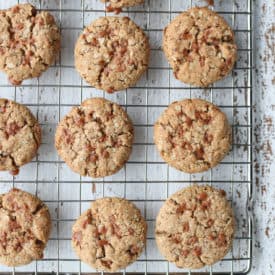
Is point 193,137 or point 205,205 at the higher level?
point 193,137

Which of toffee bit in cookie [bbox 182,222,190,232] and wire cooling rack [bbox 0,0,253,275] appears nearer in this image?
toffee bit in cookie [bbox 182,222,190,232]

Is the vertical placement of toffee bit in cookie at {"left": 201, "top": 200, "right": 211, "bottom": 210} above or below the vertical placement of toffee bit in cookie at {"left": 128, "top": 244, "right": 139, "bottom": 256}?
above

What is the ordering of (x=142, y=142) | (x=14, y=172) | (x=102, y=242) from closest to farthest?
(x=102, y=242)
(x=14, y=172)
(x=142, y=142)

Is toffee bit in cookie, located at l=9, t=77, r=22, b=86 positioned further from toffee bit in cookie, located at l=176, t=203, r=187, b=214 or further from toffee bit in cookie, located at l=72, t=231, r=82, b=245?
toffee bit in cookie, located at l=176, t=203, r=187, b=214

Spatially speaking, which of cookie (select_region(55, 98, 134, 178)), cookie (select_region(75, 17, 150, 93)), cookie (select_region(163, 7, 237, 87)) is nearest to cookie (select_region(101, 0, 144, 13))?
cookie (select_region(75, 17, 150, 93))

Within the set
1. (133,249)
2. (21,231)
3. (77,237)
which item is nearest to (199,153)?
(133,249)

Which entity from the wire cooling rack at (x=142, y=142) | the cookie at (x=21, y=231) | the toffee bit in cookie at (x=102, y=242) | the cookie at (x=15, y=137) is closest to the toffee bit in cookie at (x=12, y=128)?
the cookie at (x=15, y=137)

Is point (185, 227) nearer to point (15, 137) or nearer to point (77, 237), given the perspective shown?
point (77, 237)
